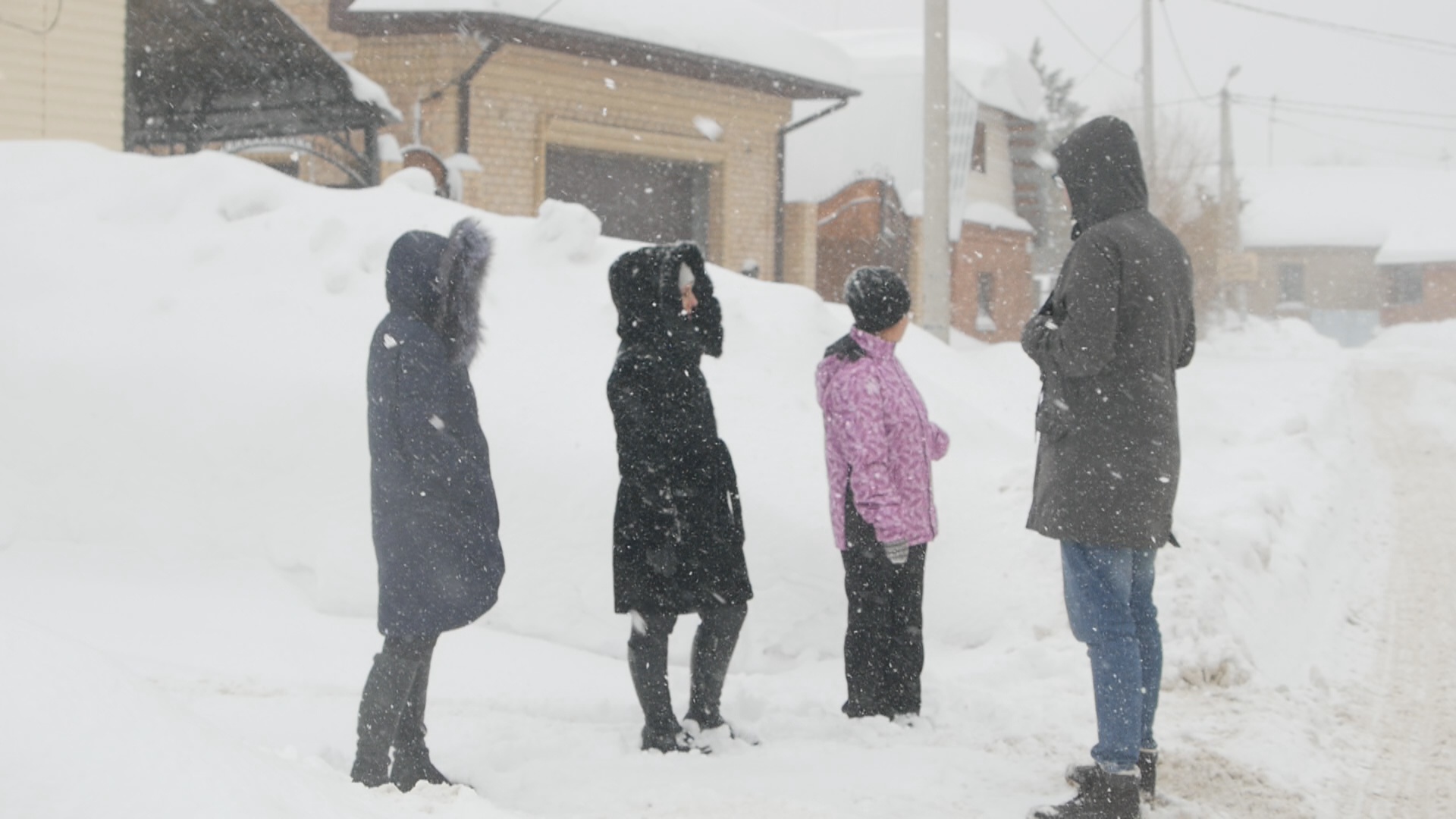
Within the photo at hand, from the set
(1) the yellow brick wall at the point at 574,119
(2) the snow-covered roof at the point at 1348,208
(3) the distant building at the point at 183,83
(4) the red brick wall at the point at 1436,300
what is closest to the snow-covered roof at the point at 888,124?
(1) the yellow brick wall at the point at 574,119

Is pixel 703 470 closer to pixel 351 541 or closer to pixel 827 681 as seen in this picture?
pixel 827 681

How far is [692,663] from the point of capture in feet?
12.7

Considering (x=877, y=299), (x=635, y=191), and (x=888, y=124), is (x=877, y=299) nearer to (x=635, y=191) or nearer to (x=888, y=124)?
(x=635, y=191)

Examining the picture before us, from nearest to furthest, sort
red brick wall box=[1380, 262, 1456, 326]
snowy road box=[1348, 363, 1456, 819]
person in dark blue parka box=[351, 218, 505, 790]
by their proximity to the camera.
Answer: person in dark blue parka box=[351, 218, 505, 790] < snowy road box=[1348, 363, 1456, 819] < red brick wall box=[1380, 262, 1456, 326]

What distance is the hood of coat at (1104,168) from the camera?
3246mm

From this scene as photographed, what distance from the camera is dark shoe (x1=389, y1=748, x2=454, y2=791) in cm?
334

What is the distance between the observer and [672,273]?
148 inches

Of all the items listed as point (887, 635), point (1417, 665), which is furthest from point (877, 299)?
point (1417, 665)

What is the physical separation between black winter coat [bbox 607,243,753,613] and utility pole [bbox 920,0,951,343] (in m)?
6.70

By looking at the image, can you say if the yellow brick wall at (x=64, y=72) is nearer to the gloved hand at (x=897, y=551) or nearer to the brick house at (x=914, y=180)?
the gloved hand at (x=897, y=551)

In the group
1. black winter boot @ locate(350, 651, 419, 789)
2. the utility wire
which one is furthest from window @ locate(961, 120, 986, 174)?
black winter boot @ locate(350, 651, 419, 789)

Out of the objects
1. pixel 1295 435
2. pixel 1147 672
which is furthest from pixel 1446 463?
pixel 1147 672

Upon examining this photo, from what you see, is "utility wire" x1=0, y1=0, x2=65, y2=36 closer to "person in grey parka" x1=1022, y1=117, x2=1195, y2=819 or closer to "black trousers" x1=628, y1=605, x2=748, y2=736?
"black trousers" x1=628, y1=605, x2=748, y2=736

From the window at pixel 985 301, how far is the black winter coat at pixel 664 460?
20.2 m
